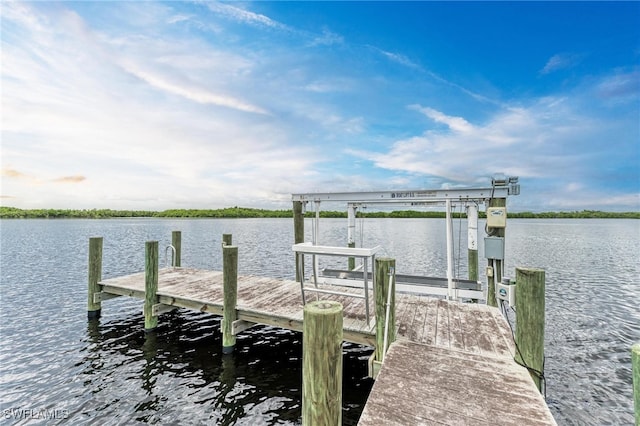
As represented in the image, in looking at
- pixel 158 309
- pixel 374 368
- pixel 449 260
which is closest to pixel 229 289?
pixel 158 309

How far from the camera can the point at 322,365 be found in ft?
7.14

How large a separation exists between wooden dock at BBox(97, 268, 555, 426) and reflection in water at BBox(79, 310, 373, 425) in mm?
962

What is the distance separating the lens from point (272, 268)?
1641 centimetres

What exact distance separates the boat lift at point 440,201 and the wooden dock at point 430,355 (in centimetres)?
Result: 87

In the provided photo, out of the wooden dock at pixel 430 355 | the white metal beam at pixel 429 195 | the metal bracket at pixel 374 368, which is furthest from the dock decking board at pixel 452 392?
the white metal beam at pixel 429 195

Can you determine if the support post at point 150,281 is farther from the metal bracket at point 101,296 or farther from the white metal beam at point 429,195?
the white metal beam at point 429,195

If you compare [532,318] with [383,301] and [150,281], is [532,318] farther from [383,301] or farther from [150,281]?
[150,281]

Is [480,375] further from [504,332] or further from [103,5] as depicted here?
[103,5]

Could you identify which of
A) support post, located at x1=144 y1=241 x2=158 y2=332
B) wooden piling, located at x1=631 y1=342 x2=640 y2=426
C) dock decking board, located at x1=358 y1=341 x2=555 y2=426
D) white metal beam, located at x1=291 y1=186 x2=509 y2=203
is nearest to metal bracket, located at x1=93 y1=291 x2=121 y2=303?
support post, located at x1=144 y1=241 x2=158 y2=332

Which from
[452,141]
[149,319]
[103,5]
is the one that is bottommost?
[149,319]

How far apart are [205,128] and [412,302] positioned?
23098mm

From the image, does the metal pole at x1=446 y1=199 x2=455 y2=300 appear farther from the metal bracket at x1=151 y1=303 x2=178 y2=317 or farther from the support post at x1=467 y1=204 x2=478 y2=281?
the metal bracket at x1=151 y1=303 x2=178 y2=317

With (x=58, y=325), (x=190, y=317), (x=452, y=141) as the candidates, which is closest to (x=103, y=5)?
(x=58, y=325)

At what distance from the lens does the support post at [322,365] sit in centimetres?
216
